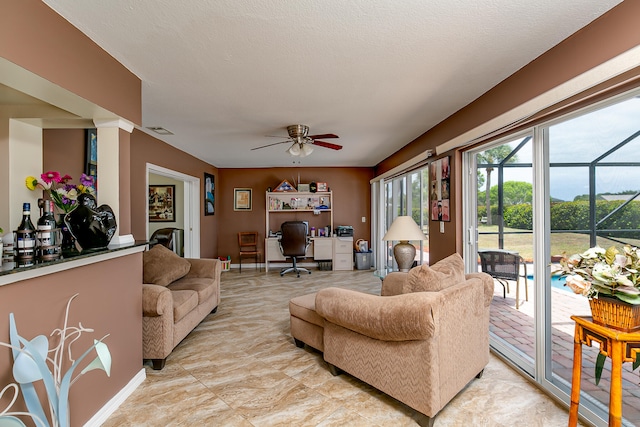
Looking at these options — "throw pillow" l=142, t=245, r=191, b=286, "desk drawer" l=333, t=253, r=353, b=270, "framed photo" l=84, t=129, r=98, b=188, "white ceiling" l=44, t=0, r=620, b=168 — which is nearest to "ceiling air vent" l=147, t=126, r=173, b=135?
"white ceiling" l=44, t=0, r=620, b=168

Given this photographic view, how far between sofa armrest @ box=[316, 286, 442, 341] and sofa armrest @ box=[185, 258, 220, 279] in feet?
6.14

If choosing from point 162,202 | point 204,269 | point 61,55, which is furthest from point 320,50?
point 162,202

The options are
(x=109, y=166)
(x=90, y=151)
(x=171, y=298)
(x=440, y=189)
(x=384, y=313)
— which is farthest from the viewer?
(x=440, y=189)

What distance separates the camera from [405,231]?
10.1ft

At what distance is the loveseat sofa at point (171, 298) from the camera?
2.30 m

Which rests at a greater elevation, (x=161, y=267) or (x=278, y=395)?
(x=161, y=267)

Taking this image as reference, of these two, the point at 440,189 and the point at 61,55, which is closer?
the point at 61,55

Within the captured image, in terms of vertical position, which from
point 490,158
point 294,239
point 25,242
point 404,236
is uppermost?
point 490,158

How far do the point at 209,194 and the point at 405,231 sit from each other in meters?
4.32

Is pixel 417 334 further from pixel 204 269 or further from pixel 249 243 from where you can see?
pixel 249 243

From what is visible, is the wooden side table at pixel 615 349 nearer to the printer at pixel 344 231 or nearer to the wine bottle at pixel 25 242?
the wine bottle at pixel 25 242

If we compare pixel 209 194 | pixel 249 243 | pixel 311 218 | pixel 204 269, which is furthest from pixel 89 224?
pixel 311 218

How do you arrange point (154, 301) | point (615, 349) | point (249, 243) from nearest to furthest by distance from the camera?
point (615, 349), point (154, 301), point (249, 243)

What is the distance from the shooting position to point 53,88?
1.50 meters
